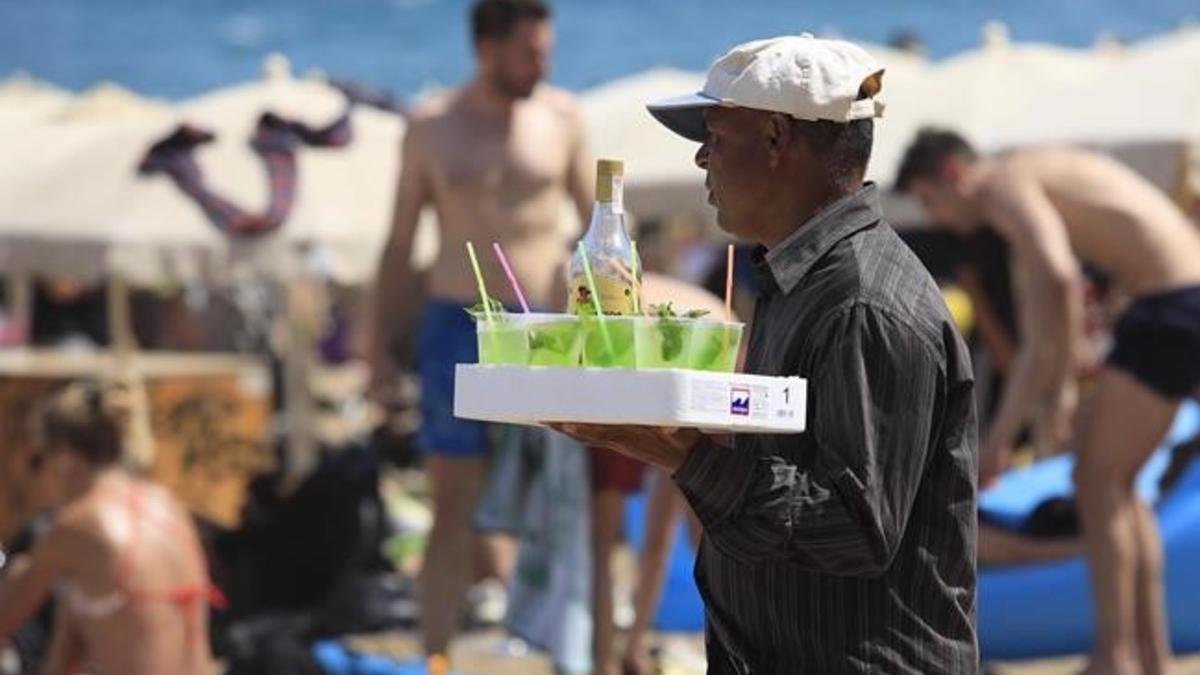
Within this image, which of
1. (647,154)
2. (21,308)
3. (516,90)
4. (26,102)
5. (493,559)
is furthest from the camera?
(26,102)

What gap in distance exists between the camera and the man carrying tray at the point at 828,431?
110 inches

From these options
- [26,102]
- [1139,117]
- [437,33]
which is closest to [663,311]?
[1139,117]

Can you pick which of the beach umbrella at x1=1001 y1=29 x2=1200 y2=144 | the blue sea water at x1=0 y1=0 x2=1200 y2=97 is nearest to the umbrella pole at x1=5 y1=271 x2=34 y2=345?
the beach umbrella at x1=1001 y1=29 x2=1200 y2=144

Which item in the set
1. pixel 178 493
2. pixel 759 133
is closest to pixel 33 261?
pixel 178 493

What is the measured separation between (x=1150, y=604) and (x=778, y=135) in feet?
14.9

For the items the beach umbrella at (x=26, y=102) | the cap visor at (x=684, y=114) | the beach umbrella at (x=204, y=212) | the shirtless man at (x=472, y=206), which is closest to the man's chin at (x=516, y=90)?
the shirtless man at (x=472, y=206)

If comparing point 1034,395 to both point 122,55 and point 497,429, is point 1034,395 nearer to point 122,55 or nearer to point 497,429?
point 497,429

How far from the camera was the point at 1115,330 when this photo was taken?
23.5 feet

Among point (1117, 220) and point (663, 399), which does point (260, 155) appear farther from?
point (663, 399)

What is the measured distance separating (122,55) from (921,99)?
40.0 m

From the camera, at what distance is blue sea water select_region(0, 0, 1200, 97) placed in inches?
1463

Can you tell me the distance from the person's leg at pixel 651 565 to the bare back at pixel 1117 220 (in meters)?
1.35

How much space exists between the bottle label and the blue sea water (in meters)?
26.8

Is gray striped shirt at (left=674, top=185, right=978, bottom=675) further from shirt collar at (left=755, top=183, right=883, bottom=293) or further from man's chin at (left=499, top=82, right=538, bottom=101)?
man's chin at (left=499, top=82, right=538, bottom=101)
